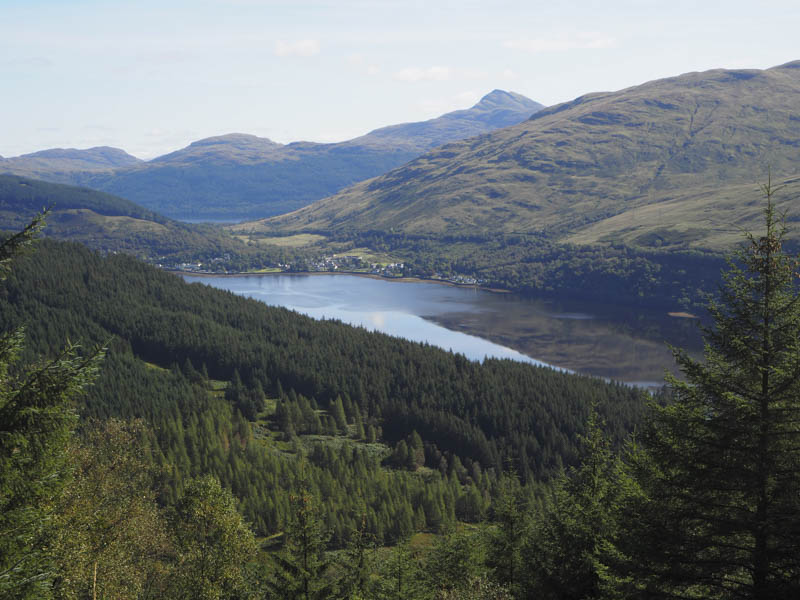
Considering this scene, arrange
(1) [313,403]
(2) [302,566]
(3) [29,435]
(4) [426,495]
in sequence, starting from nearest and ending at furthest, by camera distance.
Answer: (3) [29,435], (2) [302,566], (4) [426,495], (1) [313,403]

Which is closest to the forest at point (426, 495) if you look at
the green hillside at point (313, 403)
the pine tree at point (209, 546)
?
the pine tree at point (209, 546)

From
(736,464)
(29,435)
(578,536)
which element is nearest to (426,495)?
(578,536)

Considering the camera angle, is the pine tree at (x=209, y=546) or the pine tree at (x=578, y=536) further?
the pine tree at (x=209, y=546)

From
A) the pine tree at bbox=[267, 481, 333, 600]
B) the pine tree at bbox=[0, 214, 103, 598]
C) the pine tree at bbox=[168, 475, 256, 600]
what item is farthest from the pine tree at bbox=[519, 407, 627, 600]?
the pine tree at bbox=[0, 214, 103, 598]

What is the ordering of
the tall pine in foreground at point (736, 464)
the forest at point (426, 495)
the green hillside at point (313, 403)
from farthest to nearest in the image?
1. the green hillside at point (313, 403)
2. the tall pine in foreground at point (736, 464)
3. the forest at point (426, 495)

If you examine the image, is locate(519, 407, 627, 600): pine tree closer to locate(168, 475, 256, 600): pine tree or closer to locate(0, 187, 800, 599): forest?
locate(0, 187, 800, 599): forest

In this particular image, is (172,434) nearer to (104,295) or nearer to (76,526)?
(76,526)

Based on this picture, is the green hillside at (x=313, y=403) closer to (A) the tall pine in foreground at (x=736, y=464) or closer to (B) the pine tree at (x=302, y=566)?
(B) the pine tree at (x=302, y=566)

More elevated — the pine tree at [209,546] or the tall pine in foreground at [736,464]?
the tall pine in foreground at [736,464]

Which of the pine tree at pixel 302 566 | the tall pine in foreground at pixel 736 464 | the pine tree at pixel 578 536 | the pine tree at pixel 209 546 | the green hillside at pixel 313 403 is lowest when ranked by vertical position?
the green hillside at pixel 313 403

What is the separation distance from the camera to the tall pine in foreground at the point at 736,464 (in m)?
18.2

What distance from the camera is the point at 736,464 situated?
19.1 meters

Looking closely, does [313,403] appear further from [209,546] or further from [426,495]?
[209,546]

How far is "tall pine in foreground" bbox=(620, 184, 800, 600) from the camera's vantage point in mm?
18234
